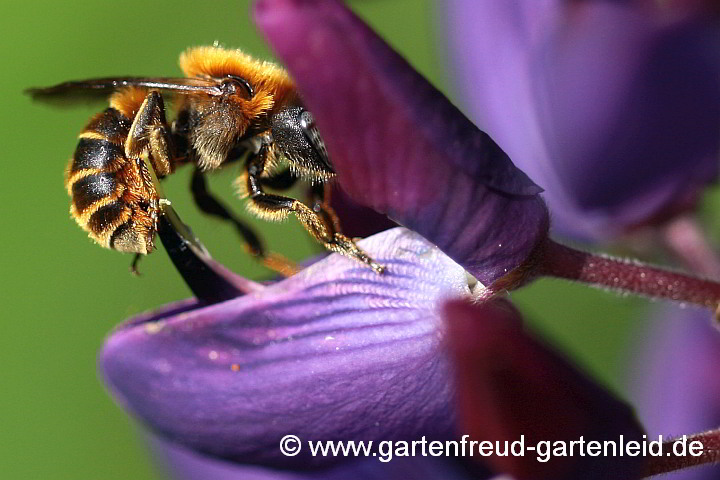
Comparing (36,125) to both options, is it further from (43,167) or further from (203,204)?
(203,204)

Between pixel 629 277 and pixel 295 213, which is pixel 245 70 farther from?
pixel 629 277

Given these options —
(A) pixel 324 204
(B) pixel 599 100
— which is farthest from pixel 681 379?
(A) pixel 324 204

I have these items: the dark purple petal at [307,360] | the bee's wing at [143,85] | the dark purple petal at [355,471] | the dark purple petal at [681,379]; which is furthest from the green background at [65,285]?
the dark purple petal at [307,360]

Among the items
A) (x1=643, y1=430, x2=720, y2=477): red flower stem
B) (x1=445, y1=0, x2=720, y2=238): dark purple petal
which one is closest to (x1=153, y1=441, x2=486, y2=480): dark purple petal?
(x1=643, y1=430, x2=720, y2=477): red flower stem

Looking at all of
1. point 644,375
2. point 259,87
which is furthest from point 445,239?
point 644,375

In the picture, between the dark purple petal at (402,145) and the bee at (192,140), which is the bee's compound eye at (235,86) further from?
the dark purple petal at (402,145)

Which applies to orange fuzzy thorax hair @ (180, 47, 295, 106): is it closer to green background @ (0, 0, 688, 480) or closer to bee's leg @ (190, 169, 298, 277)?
bee's leg @ (190, 169, 298, 277)

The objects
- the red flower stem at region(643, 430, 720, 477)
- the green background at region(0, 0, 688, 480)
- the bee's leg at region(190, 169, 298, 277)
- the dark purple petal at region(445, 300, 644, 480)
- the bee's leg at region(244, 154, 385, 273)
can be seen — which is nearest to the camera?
the dark purple petal at region(445, 300, 644, 480)
